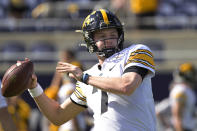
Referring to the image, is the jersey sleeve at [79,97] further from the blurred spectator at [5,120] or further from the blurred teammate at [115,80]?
the blurred spectator at [5,120]

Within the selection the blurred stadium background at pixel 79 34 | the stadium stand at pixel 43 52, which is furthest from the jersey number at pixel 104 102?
the stadium stand at pixel 43 52

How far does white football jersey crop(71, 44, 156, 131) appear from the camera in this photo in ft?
13.1

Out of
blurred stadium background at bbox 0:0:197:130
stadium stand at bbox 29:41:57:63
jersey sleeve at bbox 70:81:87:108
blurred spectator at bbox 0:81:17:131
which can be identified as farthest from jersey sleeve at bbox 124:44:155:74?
stadium stand at bbox 29:41:57:63

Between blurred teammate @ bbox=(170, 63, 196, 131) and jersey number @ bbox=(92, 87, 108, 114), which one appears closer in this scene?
jersey number @ bbox=(92, 87, 108, 114)

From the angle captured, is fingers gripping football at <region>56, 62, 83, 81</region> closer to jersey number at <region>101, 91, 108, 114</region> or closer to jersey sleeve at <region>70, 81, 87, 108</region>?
jersey number at <region>101, 91, 108, 114</region>

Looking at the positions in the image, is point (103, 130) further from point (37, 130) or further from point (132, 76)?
point (37, 130)

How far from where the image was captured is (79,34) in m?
11.4

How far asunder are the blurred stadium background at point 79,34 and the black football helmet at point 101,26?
6.13m

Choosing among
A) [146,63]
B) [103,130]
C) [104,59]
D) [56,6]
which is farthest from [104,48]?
[56,6]

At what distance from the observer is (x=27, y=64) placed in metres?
4.25

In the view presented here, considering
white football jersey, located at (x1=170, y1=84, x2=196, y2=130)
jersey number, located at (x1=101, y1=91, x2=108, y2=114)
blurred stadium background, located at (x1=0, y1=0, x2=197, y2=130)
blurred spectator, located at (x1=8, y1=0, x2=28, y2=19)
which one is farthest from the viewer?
blurred spectator, located at (x1=8, y1=0, x2=28, y2=19)

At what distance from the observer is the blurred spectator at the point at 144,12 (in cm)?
1140

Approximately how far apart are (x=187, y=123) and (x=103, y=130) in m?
4.16

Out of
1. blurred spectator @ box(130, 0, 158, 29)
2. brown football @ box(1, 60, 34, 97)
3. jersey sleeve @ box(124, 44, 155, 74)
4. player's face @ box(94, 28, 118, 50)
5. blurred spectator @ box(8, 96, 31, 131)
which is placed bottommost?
blurred spectator @ box(8, 96, 31, 131)
